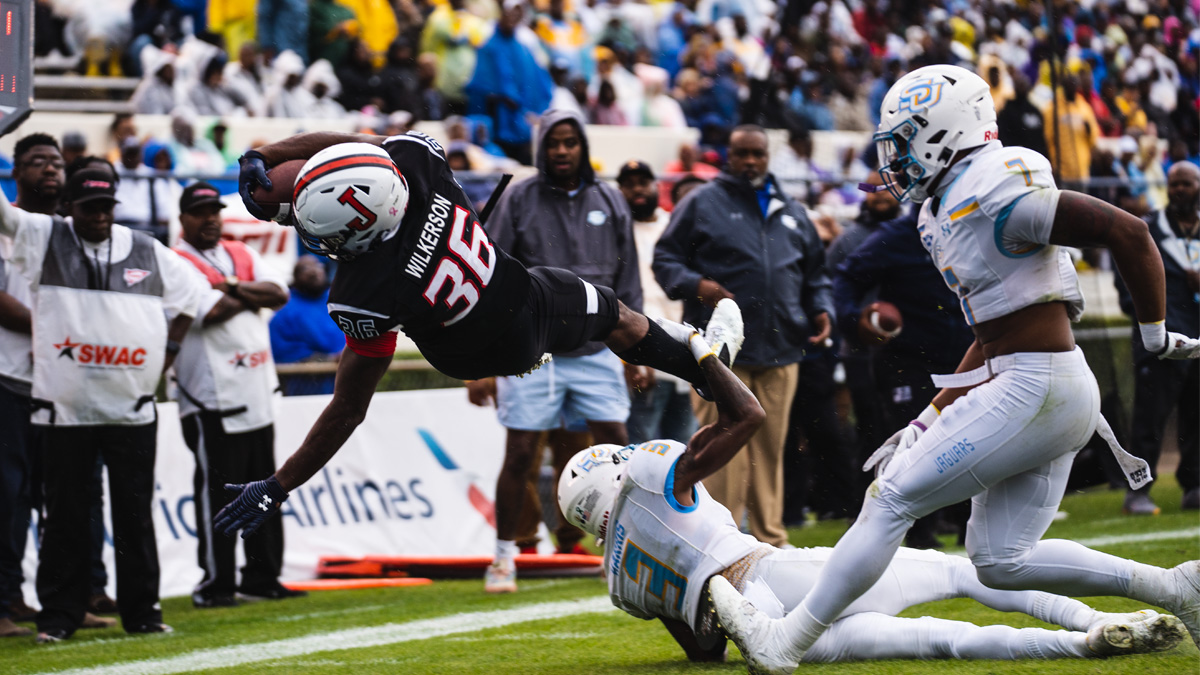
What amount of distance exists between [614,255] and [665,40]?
11125mm

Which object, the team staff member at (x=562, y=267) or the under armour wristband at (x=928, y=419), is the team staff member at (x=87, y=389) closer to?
the team staff member at (x=562, y=267)

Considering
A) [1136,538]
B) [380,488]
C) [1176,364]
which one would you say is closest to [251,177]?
[380,488]

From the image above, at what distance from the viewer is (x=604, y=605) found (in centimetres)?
668

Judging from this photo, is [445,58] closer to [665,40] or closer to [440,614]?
[665,40]

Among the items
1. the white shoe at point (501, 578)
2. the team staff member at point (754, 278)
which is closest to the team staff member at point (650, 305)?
the team staff member at point (754, 278)

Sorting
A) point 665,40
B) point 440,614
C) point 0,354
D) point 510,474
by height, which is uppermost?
point 665,40

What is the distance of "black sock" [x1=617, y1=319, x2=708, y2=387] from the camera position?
5094 mm

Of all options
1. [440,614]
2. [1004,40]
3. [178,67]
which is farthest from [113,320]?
[1004,40]

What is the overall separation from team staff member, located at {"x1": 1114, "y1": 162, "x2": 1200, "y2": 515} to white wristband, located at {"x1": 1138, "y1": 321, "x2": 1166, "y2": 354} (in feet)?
16.6

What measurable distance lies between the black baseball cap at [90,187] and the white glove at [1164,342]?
14.8 ft

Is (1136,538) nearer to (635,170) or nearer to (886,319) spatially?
(886,319)

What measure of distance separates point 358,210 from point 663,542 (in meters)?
1.50

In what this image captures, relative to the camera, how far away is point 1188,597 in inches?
166

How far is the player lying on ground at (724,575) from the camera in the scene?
14.6 feet
